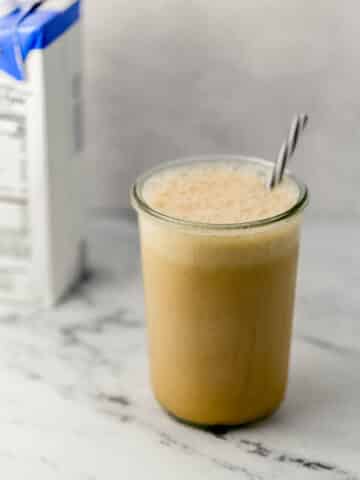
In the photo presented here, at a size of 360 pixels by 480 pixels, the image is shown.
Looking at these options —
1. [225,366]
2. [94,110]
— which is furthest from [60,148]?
[225,366]

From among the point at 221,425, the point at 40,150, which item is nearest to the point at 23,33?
the point at 40,150

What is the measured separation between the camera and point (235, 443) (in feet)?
Result: 2.27

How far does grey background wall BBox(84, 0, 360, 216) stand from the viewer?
909mm

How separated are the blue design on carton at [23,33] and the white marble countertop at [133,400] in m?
0.25

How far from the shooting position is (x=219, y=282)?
0.64m

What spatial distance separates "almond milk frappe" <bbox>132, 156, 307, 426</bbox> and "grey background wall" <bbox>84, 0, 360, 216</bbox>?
0.24 meters

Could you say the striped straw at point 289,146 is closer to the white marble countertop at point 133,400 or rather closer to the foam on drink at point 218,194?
the foam on drink at point 218,194

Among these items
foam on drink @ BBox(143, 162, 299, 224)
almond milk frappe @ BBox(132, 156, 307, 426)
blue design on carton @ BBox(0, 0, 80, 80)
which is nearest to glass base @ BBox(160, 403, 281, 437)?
almond milk frappe @ BBox(132, 156, 307, 426)

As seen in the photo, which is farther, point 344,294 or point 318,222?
point 318,222

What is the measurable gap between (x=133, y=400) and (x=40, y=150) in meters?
0.25

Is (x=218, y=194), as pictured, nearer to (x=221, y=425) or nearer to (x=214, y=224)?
(x=214, y=224)

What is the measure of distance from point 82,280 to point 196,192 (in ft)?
0.98

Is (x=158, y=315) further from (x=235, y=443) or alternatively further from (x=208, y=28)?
(x=208, y=28)

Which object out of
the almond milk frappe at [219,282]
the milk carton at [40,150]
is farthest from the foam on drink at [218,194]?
the milk carton at [40,150]
